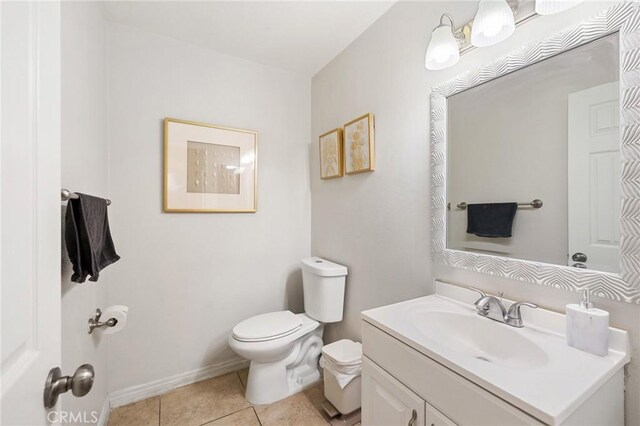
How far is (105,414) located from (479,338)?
1.99m

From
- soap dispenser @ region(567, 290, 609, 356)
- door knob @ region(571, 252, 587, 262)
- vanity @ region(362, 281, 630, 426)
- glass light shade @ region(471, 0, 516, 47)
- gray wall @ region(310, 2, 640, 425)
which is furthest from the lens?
gray wall @ region(310, 2, 640, 425)

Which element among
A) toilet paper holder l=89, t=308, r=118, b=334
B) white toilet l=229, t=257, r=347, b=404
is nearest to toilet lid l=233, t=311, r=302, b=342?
white toilet l=229, t=257, r=347, b=404

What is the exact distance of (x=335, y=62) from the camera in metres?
2.03

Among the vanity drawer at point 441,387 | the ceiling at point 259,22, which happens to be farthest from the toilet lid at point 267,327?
the ceiling at point 259,22

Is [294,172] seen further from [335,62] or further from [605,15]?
[605,15]

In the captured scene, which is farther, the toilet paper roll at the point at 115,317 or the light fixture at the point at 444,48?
the toilet paper roll at the point at 115,317

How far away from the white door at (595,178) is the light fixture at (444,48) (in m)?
0.46

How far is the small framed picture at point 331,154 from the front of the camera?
1940 millimetres

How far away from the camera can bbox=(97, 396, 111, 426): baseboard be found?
1.43m

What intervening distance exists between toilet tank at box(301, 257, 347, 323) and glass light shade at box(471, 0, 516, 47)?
1.40m

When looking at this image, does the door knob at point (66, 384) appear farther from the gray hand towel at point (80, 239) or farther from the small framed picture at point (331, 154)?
the small framed picture at point (331, 154)

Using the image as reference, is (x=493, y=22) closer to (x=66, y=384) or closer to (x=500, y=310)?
(x=500, y=310)

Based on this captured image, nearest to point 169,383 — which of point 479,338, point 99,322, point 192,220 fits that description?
point 99,322

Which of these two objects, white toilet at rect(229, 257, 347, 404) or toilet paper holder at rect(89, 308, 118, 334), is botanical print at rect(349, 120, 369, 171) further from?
toilet paper holder at rect(89, 308, 118, 334)
